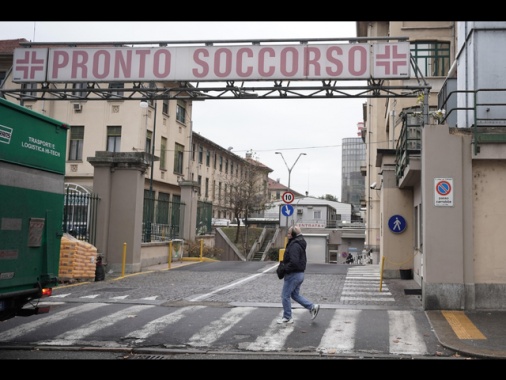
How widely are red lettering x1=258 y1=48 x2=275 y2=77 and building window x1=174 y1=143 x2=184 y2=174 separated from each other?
26611mm

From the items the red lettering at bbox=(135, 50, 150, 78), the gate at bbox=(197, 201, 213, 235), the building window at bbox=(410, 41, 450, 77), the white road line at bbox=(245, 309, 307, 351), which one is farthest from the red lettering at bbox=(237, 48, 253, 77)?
the building window at bbox=(410, 41, 450, 77)

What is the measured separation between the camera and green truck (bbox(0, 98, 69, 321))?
22.3ft

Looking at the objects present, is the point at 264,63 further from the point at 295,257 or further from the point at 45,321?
the point at 45,321

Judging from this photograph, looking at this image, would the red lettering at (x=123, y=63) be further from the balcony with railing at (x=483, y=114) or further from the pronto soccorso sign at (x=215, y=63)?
the balcony with railing at (x=483, y=114)

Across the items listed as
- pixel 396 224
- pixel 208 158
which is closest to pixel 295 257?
pixel 396 224

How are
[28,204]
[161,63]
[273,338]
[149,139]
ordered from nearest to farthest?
[28,204] → [273,338] → [161,63] → [149,139]

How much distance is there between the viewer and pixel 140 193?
18.0 metres

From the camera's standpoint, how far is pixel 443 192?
Answer: 1080 centimetres

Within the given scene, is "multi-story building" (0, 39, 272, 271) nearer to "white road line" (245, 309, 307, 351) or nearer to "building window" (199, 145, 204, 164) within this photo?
"building window" (199, 145, 204, 164)

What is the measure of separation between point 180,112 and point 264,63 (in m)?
27.6

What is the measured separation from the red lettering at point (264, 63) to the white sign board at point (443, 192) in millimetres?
4980
